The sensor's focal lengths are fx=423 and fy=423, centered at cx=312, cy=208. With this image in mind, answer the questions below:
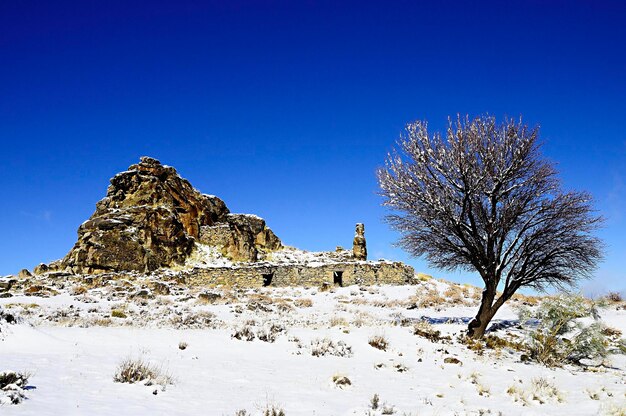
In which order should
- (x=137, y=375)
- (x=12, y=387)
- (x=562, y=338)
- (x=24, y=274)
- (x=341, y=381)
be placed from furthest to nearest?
(x=24, y=274) → (x=562, y=338) → (x=341, y=381) → (x=137, y=375) → (x=12, y=387)

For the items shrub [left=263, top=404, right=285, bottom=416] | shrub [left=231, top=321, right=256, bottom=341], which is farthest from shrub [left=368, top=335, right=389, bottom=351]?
shrub [left=263, top=404, right=285, bottom=416]

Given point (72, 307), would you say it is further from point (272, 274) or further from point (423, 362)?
point (272, 274)

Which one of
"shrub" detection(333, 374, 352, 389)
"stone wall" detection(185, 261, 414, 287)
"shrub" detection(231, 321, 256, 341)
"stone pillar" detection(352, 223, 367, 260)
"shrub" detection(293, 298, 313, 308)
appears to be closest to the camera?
"shrub" detection(333, 374, 352, 389)

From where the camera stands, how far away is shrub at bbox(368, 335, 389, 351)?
11.7 meters

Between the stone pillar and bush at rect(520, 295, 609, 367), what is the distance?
29.1m

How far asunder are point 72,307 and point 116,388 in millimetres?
12057

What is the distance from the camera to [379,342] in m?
11.9

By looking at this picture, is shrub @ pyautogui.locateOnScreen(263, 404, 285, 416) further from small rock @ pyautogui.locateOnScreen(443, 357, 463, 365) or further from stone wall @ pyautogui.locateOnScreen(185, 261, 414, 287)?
stone wall @ pyautogui.locateOnScreen(185, 261, 414, 287)

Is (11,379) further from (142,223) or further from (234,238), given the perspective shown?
(234,238)

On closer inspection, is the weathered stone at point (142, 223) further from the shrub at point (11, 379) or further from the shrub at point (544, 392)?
the shrub at point (544, 392)

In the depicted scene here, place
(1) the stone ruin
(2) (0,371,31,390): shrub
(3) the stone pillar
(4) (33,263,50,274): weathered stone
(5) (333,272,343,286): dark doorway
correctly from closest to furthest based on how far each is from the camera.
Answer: (2) (0,371,31,390): shrub → (4) (33,263,50,274): weathered stone → (1) the stone ruin → (5) (333,272,343,286): dark doorway → (3) the stone pillar

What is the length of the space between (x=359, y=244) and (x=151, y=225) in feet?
65.5

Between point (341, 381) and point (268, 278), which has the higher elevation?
point (268, 278)

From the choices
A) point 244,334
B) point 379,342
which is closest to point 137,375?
point 244,334
